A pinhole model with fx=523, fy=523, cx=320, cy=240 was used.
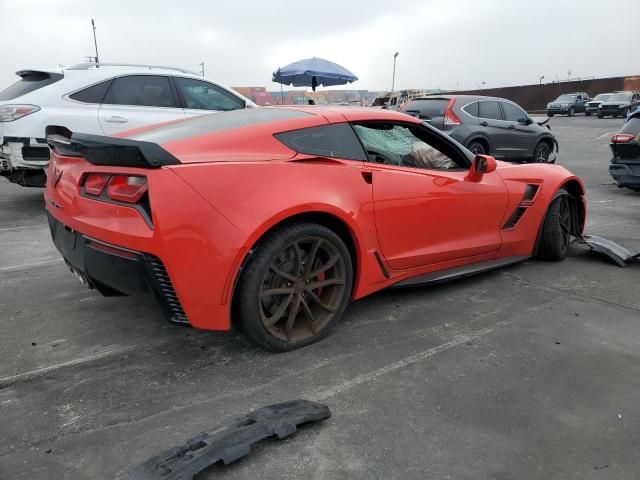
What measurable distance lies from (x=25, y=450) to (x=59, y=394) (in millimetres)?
430

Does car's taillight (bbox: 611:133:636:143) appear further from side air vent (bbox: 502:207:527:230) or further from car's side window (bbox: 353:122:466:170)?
car's side window (bbox: 353:122:466:170)

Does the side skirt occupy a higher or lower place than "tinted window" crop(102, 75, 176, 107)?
lower

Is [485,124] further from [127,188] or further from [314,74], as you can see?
[127,188]

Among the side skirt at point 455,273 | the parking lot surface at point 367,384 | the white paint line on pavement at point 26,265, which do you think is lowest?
the parking lot surface at point 367,384

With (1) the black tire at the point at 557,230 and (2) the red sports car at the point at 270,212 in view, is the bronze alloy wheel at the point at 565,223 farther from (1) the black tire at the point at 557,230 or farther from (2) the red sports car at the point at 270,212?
(2) the red sports car at the point at 270,212

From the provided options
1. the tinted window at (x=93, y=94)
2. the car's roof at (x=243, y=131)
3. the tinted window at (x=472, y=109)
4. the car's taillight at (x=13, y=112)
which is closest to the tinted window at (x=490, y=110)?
the tinted window at (x=472, y=109)

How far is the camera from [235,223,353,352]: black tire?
2.65 meters

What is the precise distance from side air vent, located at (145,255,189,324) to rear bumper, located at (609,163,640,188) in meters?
7.96

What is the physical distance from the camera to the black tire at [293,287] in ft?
8.70

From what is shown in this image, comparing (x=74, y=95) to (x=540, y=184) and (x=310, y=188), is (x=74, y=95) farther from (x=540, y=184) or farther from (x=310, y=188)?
(x=540, y=184)

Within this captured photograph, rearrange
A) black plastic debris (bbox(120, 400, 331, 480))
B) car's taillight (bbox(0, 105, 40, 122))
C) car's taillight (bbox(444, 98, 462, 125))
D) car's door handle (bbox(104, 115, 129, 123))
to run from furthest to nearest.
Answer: car's taillight (bbox(444, 98, 462, 125))
car's door handle (bbox(104, 115, 129, 123))
car's taillight (bbox(0, 105, 40, 122))
black plastic debris (bbox(120, 400, 331, 480))

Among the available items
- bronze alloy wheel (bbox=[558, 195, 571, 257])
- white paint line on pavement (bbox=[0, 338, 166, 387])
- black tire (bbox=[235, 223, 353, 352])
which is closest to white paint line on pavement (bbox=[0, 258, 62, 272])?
white paint line on pavement (bbox=[0, 338, 166, 387])

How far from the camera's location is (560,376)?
8.76ft

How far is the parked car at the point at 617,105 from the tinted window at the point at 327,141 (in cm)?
3243
